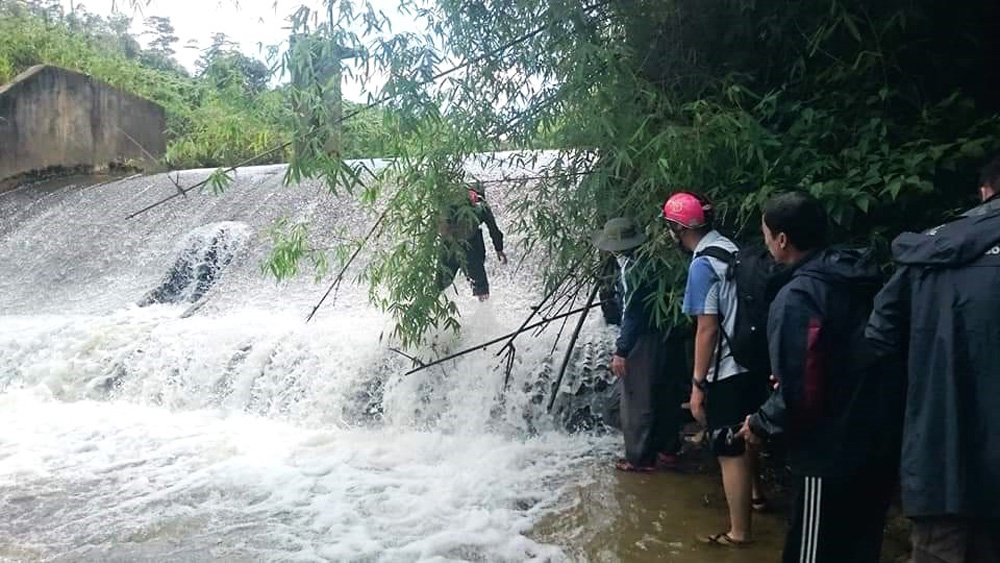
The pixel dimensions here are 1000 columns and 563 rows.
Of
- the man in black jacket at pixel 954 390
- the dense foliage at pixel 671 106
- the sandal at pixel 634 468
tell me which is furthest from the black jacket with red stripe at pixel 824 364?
the sandal at pixel 634 468

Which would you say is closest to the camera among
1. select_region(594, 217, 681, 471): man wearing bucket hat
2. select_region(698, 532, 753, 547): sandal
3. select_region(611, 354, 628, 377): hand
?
select_region(698, 532, 753, 547): sandal

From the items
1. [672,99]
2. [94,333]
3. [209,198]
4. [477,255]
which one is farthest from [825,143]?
[209,198]

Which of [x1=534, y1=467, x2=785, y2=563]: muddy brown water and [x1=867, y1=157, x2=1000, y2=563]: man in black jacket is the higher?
[x1=867, y1=157, x2=1000, y2=563]: man in black jacket

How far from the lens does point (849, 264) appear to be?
2.66 m

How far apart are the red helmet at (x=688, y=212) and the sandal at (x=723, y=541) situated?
148 centimetres

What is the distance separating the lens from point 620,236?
4395mm

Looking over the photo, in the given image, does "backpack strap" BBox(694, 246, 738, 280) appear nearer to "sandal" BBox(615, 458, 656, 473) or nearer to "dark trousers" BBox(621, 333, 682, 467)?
"dark trousers" BBox(621, 333, 682, 467)

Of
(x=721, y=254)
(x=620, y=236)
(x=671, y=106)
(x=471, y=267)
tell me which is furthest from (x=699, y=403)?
(x=471, y=267)

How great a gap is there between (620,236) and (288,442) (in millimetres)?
3126

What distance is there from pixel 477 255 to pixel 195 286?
4801 millimetres

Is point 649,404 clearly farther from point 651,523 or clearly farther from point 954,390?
point 954,390

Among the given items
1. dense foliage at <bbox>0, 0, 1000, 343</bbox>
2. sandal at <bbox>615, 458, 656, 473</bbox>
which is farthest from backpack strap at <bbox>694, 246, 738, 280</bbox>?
sandal at <bbox>615, 458, 656, 473</bbox>

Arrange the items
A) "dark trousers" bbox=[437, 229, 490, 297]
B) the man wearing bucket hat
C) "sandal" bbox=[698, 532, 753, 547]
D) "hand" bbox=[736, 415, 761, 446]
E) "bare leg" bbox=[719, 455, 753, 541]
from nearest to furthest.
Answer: "hand" bbox=[736, 415, 761, 446], "bare leg" bbox=[719, 455, 753, 541], "sandal" bbox=[698, 532, 753, 547], the man wearing bucket hat, "dark trousers" bbox=[437, 229, 490, 297]

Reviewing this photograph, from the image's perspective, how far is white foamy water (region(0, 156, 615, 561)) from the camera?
14.1 feet
